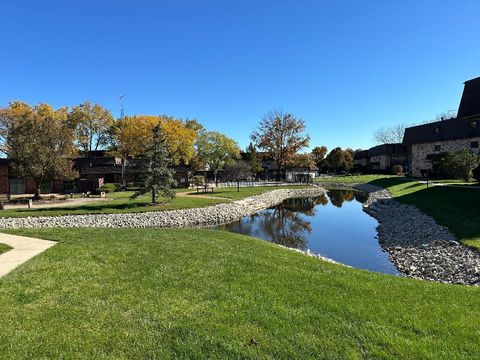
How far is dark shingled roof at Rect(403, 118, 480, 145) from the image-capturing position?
47.3m

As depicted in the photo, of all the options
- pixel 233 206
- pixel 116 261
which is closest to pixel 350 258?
pixel 116 261

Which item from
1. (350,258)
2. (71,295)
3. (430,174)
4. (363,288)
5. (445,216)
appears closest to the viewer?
(71,295)

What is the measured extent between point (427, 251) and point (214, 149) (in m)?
55.9

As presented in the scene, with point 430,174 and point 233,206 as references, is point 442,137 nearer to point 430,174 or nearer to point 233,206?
point 430,174

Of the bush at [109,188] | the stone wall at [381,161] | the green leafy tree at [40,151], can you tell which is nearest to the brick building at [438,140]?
the stone wall at [381,161]

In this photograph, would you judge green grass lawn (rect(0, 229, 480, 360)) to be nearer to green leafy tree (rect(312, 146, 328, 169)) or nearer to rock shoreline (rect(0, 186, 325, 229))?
rock shoreline (rect(0, 186, 325, 229))

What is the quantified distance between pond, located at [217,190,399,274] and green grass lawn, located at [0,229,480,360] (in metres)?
6.54

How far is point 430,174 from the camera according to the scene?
50875mm

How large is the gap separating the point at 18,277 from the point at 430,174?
55916 mm

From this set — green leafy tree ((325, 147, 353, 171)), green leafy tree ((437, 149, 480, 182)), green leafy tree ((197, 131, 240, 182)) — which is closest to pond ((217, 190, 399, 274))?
green leafy tree ((437, 149, 480, 182))

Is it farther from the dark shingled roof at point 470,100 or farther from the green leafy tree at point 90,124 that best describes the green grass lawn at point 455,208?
the green leafy tree at point 90,124

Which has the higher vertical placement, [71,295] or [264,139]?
[264,139]

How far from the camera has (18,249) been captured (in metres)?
9.75

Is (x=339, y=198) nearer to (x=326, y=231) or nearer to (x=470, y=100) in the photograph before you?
(x=470, y=100)
